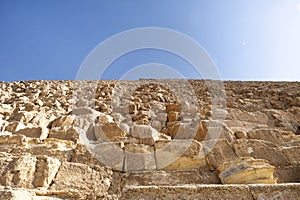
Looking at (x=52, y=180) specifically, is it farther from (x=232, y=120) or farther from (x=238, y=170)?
(x=232, y=120)

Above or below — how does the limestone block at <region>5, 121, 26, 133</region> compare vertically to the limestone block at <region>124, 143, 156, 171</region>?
above

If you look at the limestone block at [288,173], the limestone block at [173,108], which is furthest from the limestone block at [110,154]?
the limestone block at [173,108]

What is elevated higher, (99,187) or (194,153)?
(194,153)

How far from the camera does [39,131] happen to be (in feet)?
15.0

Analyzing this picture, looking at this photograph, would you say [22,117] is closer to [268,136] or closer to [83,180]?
[83,180]

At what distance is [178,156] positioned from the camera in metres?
3.06

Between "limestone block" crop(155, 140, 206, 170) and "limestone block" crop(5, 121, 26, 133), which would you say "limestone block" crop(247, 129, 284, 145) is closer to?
"limestone block" crop(155, 140, 206, 170)

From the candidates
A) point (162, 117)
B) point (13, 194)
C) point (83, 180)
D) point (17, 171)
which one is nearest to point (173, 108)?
point (162, 117)

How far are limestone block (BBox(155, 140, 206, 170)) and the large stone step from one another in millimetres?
854

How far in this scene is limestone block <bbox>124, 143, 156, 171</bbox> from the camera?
2914mm

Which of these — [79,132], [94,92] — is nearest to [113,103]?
[94,92]

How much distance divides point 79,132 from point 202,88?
754 cm

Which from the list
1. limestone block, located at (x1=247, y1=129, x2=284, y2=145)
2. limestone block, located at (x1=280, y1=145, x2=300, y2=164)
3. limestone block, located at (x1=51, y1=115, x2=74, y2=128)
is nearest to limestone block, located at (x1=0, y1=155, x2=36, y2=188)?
limestone block, located at (x1=51, y1=115, x2=74, y2=128)

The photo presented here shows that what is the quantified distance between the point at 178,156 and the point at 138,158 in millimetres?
499
